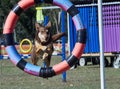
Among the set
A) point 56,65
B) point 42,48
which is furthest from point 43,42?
point 56,65

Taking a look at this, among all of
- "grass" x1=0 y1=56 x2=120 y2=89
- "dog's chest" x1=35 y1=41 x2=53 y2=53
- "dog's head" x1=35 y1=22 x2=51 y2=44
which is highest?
"dog's head" x1=35 y1=22 x2=51 y2=44

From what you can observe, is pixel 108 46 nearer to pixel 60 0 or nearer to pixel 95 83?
pixel 95 83

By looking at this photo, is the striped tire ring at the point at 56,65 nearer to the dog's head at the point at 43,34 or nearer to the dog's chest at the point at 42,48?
the dog's chest at the point at 42,48

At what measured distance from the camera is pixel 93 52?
21016mm

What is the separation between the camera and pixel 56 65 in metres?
8.81

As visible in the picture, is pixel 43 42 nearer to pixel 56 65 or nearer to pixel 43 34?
pixel 43 34

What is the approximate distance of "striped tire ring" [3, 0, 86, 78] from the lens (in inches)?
343

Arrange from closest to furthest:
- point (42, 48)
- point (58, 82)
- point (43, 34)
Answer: point (43, 34)
point (42, 48)
point (58, 82)

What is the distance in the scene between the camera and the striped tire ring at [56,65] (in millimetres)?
8703

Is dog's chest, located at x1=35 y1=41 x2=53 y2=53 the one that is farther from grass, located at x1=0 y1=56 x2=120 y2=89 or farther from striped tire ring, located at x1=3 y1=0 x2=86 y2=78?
grass, located at x1=0 y1=56 x2=120 y2=89

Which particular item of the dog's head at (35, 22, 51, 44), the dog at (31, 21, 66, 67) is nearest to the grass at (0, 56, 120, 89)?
the dog at (31, 21, 66, 67)

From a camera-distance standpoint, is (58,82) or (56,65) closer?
(56,65)

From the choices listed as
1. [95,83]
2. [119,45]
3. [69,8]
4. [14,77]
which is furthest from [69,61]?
[119,45]

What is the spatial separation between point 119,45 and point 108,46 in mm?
499
